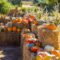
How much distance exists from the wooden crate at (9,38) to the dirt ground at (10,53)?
1.45ft

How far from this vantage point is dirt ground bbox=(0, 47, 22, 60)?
7.31 m

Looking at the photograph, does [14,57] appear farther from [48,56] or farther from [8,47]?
[48,56]

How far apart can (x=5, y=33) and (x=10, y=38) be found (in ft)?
0.78

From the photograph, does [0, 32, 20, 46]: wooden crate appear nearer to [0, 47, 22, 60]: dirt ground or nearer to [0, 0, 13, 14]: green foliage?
[0, 47, 22, 60]: dirt ground

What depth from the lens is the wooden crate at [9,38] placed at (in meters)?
8.80

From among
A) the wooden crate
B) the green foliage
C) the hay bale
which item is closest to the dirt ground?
the wooden crate

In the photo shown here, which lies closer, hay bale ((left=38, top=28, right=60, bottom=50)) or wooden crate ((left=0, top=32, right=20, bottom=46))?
hay bale ((left=38, top=28, right=60, bottom=50))

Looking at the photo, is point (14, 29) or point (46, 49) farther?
point (14, 29)

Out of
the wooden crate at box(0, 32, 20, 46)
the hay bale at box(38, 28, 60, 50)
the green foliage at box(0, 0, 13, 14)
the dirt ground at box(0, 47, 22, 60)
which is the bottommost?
the dirt ground at box(0, 47, 22, 60)

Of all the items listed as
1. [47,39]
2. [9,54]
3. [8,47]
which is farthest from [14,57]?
[47,39]

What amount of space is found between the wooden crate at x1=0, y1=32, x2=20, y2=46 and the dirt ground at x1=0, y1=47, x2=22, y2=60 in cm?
44

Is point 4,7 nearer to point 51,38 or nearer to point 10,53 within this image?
point 10,53

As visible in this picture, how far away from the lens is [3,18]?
36.0ft

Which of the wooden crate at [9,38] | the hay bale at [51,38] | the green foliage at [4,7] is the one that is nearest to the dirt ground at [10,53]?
the wooden crate at [9,38]
